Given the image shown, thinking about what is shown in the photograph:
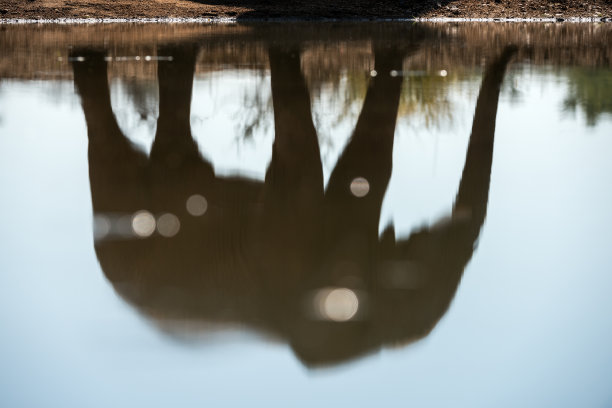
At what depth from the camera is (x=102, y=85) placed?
695 centimetres

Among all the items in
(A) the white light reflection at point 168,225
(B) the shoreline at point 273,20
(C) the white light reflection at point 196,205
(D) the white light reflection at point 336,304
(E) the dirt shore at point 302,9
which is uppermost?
(E) the dirt shore at point 302,9

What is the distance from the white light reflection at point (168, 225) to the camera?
367 cm

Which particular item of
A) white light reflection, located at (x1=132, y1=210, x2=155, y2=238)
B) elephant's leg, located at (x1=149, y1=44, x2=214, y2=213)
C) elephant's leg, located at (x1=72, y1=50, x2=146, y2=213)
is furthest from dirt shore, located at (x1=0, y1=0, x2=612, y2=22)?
white light reflection, located at (x1=132, y1=210, x2=155, y2=238)

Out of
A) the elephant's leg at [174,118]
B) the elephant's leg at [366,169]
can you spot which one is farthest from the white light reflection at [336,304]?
the elephant's leg at [174,118]

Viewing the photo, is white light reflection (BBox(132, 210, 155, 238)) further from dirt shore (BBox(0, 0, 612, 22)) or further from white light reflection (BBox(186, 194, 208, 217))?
dirt shore (BBox(0, 0, 612, 22))

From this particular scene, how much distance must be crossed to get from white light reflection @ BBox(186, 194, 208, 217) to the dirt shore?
967cm

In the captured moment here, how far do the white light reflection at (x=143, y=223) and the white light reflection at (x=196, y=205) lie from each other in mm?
180

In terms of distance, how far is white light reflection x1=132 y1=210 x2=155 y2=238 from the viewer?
3721 mm

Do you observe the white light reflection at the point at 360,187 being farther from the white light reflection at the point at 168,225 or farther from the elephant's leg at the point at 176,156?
the white light reflection at the point at 168,225

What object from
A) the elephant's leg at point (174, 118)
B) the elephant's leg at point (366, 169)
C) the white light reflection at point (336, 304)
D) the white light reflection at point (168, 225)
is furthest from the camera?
the elephant's leg at point (174, 118)

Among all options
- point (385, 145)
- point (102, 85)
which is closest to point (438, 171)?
point (385, 145)

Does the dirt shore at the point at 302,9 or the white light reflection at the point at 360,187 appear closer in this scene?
the white light reflection at the point at 360,187

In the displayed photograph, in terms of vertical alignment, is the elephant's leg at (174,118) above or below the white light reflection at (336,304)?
above

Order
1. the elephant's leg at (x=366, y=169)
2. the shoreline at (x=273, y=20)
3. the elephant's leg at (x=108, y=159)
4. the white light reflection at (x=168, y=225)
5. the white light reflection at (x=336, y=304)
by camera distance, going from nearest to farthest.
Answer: the white light reflection at (x=336, y=304) < the white light reflection at (x=168, y=225) < the elephant's leg at (x=366, y=169) < the elephant's leg at (x=108, y=159) < the shoreline at (x=273, y=20)
